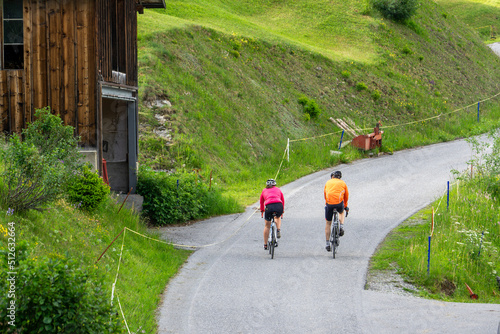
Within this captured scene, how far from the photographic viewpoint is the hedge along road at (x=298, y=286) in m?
9.30

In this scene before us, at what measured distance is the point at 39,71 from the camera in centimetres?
1399

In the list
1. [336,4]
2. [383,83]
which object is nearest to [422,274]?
[383,83]

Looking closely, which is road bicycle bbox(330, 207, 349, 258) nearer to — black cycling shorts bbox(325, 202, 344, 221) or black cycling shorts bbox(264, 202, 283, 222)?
black cycling shorts bbox(325, 202, 344, 221)

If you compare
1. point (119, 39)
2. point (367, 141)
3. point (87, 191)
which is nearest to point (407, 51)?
point (367, 141)

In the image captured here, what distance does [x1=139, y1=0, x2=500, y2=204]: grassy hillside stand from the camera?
23312mm

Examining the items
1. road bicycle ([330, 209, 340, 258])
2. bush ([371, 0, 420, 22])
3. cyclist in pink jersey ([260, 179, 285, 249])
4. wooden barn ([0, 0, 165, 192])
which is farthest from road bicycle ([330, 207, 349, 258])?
bush ([371, 0, 420, 22])

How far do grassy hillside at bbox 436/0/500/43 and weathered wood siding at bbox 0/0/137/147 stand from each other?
64.0 m

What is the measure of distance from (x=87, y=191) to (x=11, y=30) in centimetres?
496

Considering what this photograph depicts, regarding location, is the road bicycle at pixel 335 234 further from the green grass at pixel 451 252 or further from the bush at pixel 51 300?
the bush at pixel 51 300

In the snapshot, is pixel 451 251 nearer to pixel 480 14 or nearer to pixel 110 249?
pixel 110 249

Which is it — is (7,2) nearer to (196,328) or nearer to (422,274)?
(196,328)

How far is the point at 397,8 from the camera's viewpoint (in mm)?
45344

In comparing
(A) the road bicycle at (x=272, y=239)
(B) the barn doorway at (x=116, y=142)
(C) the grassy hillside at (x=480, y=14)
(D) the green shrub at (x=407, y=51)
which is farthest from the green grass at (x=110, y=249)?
(C) the grassy hillside at (x=480, y=14)

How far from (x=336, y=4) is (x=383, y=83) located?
15845mm
